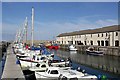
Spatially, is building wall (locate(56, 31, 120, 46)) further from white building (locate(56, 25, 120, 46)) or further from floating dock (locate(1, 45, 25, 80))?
floating dock (locate(1, 45, 25, 80))

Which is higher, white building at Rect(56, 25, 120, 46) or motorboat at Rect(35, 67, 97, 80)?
white building at Rect(56, 25, 120, 46)

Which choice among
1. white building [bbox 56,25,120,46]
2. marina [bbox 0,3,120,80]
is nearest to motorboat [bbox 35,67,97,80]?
marina [bbox 0,3,120,80]

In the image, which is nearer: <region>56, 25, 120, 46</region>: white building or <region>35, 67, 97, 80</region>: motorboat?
<region>35, 67, 97, 80</region>: motorboat

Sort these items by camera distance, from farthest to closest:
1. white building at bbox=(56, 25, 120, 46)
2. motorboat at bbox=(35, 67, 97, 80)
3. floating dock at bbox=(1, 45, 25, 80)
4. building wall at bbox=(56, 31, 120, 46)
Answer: building wall at bbox=(56, 31, 120, 46) < white building at bbox=(56, 25, 120, 46) < floating dock at bbox=(1, 45, 25, 80) < motorboat at bbox=(35, 67, 97, 80)

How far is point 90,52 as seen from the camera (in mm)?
73938

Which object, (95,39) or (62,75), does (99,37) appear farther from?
(62,75)

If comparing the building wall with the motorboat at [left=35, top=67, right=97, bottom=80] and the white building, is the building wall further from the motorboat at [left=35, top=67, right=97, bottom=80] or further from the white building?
→ the motorboat at [left=35, top=67, right=97, bottom=80]

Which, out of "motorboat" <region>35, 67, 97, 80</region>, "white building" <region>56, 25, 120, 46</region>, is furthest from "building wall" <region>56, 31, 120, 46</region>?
"motorboat" <region>35, 67, 97, 80</region>

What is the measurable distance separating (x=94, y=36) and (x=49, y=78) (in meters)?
64.7

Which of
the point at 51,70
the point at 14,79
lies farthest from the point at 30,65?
the point at 14,79

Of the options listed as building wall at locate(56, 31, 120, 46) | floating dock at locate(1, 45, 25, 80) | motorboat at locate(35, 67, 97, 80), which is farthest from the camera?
building wall at locate(56, 31, 120, 46)

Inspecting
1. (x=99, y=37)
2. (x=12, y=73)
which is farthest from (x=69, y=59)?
(x=99, y=37)

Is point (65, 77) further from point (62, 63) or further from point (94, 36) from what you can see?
point (94, 36)

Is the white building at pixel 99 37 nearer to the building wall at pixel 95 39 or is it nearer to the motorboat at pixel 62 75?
the building wall at pixel 95 39
